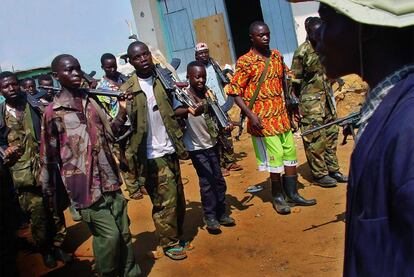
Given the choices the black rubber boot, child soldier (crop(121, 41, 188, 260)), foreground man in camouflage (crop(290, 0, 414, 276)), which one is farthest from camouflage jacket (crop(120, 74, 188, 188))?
foreground man in camouflage (crop(290, 0, 414, 276))

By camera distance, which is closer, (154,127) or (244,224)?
(154,127)

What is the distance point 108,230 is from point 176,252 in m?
0.94

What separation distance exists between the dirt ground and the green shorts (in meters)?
0.54

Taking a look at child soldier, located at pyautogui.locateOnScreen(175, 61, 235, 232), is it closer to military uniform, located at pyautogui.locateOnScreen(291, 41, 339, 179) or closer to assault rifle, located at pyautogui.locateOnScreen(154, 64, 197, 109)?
assault rifle, located at pyautogui.locateOnScreen(154, 64, 197, 109)

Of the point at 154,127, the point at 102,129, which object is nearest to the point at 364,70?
the point at 102,129

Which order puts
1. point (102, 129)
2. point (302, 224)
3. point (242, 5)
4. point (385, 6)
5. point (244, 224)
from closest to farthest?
1. point (385, 6)
2. point (102, 129)
3. point (302, 224)
4. point (244, 224)
5. point (242, 5)

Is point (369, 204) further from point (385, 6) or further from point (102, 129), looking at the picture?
point (102, 129)

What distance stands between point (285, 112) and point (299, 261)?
1.65 metres

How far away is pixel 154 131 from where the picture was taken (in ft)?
13.2

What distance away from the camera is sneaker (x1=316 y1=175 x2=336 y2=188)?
5.34 m

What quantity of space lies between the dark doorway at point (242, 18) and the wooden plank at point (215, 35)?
440cm

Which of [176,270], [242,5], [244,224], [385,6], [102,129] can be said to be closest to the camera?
[385,6]

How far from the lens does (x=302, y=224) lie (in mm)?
4375

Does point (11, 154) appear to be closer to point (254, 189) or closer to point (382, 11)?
point (254, 189)
